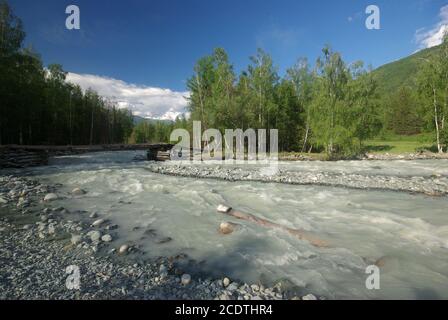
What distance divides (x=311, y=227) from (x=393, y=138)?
71.6 metres

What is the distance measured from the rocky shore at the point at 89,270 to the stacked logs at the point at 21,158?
43.7 ft

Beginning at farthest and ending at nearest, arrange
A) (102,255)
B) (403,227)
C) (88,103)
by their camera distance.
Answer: (88,103), (403,227), (102,255)

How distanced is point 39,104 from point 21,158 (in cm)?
1737

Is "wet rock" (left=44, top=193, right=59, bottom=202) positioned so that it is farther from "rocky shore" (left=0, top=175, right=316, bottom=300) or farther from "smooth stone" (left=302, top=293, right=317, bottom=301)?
"smooth stone" (left=302, top=293, right=317, bottom=301)

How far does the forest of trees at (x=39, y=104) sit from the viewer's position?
23.2 m

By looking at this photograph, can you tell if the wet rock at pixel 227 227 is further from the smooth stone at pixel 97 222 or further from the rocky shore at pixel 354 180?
the rocky shore at pixel 354 180

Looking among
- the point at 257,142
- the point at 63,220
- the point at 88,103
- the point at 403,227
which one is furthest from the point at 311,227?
the point at 88,103

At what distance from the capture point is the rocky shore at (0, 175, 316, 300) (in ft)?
11.2

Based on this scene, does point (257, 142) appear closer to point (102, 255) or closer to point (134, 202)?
point (134, 202)

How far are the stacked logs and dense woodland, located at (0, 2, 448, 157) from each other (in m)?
10.1

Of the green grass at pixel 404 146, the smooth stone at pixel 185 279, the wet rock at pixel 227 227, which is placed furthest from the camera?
the green grass at pixel 404 146

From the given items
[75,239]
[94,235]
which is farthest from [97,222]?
[75,239]

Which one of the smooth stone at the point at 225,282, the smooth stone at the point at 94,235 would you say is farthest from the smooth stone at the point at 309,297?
the smooth stone at the point at 94,235

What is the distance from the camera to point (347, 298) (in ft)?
11.5
